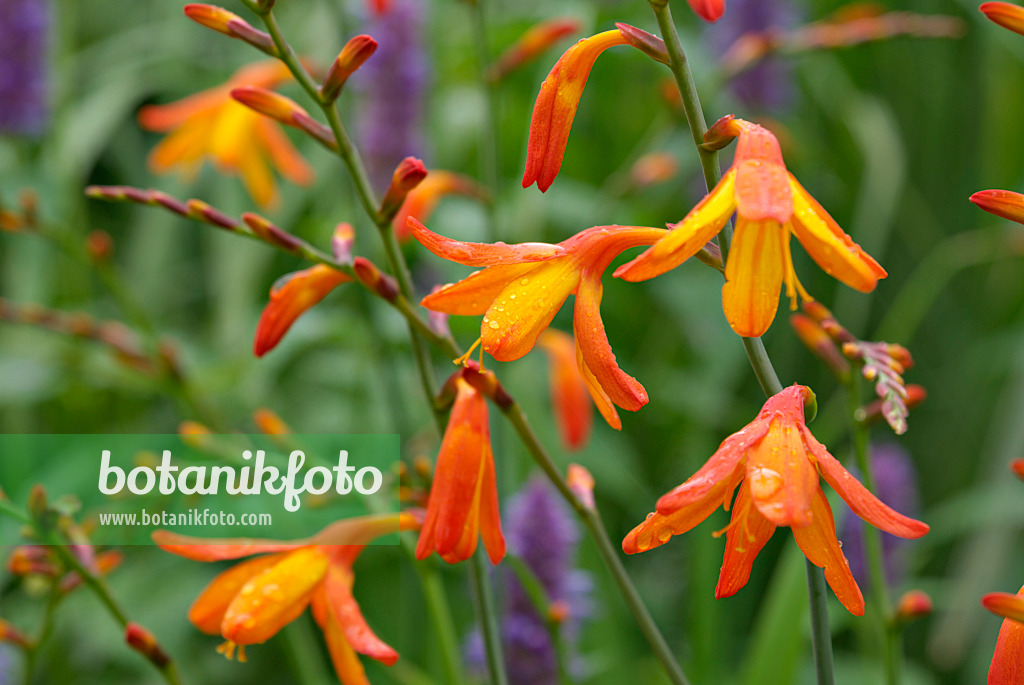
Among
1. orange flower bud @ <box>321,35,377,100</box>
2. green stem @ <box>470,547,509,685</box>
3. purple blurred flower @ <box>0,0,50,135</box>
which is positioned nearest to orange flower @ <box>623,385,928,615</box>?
green stem @ <box>470,547,509,685</box>

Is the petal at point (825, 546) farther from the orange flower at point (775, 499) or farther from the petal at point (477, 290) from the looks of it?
the petal at point (477, 290)

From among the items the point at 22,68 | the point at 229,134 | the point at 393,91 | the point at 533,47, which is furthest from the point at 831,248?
the point at 22,68

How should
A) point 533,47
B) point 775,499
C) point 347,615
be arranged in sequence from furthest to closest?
point 533,47
point 347,615
point 775,499

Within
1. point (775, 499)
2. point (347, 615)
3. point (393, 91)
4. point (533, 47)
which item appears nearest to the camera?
point (775, 499)

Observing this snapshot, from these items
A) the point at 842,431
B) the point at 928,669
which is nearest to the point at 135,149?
the point at 842,431

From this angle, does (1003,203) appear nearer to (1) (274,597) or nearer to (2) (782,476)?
(2) (782,476)

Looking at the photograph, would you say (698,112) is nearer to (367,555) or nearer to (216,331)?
(367,555)

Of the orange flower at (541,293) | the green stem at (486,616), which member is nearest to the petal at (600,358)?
the orange flower at (541,293)
